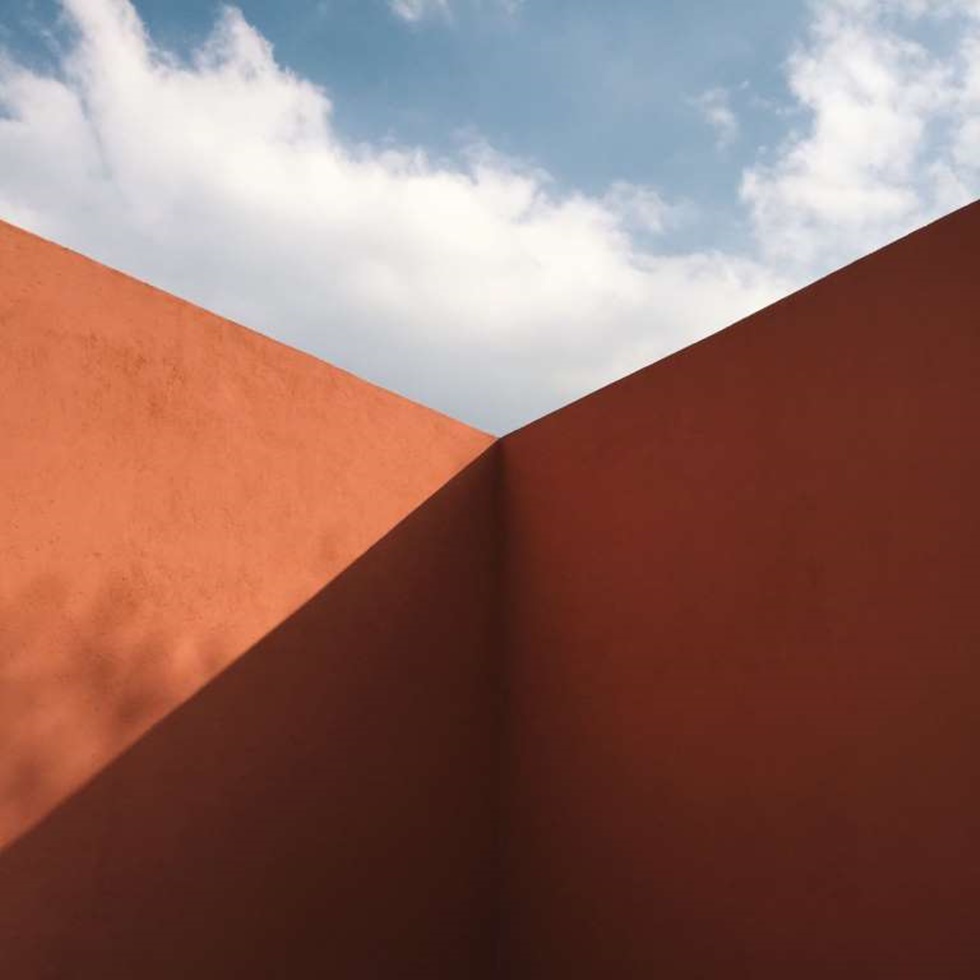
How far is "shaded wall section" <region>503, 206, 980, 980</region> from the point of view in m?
2.09

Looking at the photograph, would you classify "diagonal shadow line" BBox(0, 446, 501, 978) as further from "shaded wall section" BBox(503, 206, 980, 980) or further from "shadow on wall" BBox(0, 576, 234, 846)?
"shaded wall section" BBox(503, 206, 980, 980)

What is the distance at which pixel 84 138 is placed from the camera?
2861 mm

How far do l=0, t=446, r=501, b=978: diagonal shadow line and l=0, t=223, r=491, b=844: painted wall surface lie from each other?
0.49ft

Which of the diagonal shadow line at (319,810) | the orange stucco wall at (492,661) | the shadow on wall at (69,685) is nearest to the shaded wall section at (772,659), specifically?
the orange stucco wall at (492,661)

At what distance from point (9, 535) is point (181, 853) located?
1220 mm

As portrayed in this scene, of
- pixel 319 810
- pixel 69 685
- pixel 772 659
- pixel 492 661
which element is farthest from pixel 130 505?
pixel 772 659

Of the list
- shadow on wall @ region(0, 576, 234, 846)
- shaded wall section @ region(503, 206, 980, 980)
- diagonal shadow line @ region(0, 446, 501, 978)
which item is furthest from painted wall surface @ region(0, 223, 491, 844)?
shaded wall section @ region(503, 206, 980, 980)

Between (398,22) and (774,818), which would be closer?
(774,818)

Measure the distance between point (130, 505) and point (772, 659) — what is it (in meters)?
2.34

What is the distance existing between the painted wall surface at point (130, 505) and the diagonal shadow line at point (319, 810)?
15 cm

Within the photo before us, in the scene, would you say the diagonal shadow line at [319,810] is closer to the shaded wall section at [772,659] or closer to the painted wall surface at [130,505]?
the painted wall surface at [130,505]

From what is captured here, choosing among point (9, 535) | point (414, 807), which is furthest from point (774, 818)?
point (9, 535)

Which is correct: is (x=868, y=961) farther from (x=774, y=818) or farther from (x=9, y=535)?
(x=9, y=535)

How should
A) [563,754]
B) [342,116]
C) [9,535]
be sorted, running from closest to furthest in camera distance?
[9,535] → [342,116] → [563,754]
